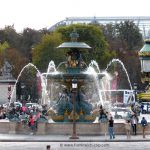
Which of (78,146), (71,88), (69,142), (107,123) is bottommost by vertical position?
(78,146)

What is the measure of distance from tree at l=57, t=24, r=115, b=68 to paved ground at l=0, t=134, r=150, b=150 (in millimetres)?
69288

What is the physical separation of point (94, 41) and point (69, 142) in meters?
77.3

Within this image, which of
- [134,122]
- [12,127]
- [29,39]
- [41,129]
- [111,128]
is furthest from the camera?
[29,39]

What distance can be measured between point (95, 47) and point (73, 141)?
75.5m

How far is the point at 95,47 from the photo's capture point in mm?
115438

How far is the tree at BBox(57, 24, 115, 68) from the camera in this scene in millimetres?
114000

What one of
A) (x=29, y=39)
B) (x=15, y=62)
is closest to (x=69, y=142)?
(x=15, y=62)

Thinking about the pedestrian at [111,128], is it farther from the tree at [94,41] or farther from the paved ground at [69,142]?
the tree at [94,41]

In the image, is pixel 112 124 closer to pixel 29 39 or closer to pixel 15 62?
pixel 15 62

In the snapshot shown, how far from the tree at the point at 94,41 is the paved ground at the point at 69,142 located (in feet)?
227

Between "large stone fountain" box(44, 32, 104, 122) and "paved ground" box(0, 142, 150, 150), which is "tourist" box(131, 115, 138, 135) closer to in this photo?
"large stone fountain" box(44, 32, 104, 122)

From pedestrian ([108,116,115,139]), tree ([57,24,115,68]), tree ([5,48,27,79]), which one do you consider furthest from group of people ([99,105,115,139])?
tree ([5,48,27,79])

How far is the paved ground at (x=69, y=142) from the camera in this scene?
3653cm

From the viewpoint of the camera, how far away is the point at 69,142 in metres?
40.0
